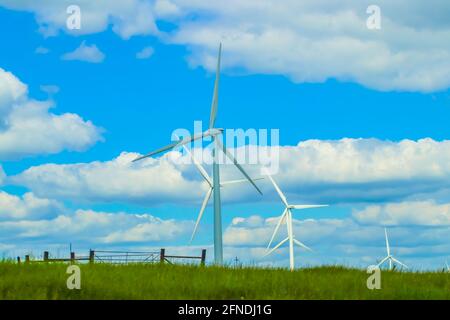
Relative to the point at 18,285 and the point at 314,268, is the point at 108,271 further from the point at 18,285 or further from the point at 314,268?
the point at 314,268

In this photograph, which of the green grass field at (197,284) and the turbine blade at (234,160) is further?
the turbine blade at (234,160)

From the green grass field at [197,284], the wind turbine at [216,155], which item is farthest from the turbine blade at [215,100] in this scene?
the green grass field at [197,284]

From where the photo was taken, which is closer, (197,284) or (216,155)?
(197,284)

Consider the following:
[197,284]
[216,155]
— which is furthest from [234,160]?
[197,284]

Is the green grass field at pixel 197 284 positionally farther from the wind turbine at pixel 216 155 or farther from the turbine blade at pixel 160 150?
the turbine blade at pixel 160 150

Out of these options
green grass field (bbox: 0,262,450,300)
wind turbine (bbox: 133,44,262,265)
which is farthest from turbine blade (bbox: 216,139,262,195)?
green grass field (bbox: 0,262,450,300)

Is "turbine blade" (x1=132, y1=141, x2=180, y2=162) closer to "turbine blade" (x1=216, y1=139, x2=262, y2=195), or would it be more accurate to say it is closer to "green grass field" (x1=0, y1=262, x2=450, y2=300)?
"turbine blade" (x1=216, y1=139, x2=262, y2=195)

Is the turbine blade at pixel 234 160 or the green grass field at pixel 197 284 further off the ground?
the turbine blade at pixel 234 160

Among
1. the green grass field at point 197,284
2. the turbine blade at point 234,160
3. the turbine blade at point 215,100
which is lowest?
the green grass field at point 197,284

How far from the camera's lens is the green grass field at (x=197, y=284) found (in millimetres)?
25578

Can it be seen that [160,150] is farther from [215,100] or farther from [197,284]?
[197,284]

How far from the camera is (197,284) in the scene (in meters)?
26.9
